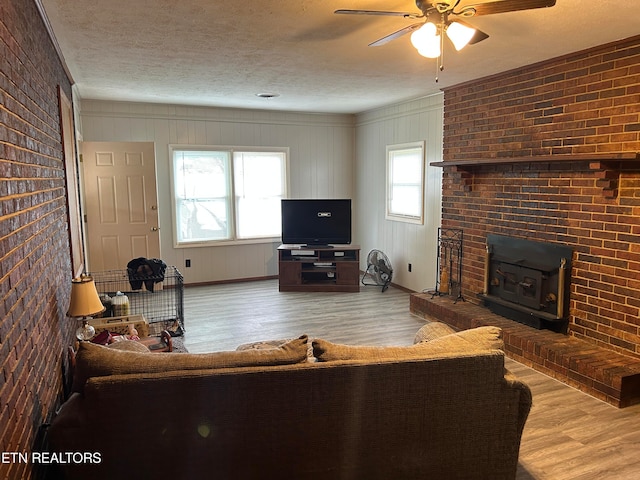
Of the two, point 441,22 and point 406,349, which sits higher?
point 441,22

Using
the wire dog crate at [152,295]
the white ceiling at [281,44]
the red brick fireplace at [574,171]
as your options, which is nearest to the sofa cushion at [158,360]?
the white ceiling at [281,44]

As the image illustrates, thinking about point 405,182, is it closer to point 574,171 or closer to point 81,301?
point 574,171

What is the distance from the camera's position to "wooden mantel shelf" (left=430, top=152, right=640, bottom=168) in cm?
299

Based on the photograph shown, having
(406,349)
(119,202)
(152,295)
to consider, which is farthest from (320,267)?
(406,349)

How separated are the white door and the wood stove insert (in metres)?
4.00

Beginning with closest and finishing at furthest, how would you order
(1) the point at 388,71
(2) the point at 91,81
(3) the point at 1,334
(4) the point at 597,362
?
(3) the point at 1,334, (4) the point at 597,362, (1) the point at 388,71, (2) the point at 91,81

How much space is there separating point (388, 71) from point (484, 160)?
3.89 ft

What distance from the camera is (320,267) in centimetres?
610

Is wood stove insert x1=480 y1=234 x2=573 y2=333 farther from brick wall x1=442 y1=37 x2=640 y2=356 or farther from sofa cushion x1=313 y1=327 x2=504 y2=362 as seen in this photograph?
sofa cushion x1=313 y1=327 x2=504 y2=362

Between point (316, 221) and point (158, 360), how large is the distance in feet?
14.9

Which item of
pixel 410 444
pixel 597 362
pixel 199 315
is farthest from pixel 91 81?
pixel 597 362

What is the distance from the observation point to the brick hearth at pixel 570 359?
2.97m

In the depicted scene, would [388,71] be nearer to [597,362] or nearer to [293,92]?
[293,92]

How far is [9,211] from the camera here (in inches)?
63.7
